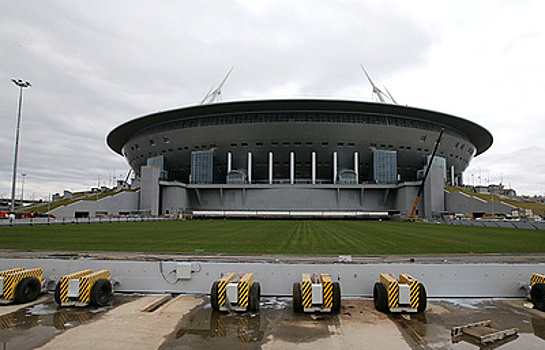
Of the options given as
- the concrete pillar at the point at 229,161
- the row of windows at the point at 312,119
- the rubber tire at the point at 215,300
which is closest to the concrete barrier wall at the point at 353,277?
the rubber tire at the point at 215,300

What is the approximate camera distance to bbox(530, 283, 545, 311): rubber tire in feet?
30.0

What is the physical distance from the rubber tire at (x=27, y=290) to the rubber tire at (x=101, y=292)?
6.03ft

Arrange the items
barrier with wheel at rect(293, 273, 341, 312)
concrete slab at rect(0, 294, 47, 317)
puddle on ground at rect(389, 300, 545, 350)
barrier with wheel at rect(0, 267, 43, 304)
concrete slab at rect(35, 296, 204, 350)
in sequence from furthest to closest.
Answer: barrier with wheel at rect(0, 267, 43, 304), concrete slab at rect(0, 294, 47, 317), barrier with wheel at rect(293, 273, 341, 312), puddle on ground at rect(389, 300, 545, 350), concrete slab at rect(35, 296, 204, 350)

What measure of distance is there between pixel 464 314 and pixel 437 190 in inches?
2103

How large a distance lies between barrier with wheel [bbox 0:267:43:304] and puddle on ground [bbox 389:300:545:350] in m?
9.00

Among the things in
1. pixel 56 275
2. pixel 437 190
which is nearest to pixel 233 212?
pixel 437 190

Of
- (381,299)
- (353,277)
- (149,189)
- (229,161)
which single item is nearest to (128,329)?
(381,299)

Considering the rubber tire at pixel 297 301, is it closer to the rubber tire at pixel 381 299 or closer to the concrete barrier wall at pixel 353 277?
the concrete barrier wall at pixel 353 277

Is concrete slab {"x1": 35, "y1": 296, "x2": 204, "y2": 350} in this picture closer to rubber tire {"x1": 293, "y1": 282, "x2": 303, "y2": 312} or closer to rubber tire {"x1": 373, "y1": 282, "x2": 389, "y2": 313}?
rubber tire {"x1": 293, "y1": 282, "x2": 303, "y2": 312}

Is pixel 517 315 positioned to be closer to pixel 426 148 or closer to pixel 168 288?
pixel 168 288

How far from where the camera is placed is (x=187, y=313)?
881cm

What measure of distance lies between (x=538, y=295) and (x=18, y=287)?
12.8 metres

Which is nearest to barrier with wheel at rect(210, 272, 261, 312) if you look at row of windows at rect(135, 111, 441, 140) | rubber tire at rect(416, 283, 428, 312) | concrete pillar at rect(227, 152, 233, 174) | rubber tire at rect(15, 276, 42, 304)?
rubber tire at rect(416, 283, 428, 312)

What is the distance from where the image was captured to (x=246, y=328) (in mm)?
7801
